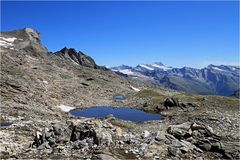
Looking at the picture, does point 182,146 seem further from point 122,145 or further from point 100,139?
point 100,139

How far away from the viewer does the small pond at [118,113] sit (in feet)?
274

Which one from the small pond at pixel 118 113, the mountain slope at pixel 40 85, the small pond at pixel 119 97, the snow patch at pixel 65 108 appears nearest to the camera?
the mountain slope at pixel 40 85

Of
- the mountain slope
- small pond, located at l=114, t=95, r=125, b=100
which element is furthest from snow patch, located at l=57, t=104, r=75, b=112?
small pond, located at l=114, t=95, r=125, b=100

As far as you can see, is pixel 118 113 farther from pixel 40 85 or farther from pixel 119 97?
pixel 119 97

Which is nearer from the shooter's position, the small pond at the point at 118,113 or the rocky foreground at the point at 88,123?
the rocky foreground at the point at 88,123

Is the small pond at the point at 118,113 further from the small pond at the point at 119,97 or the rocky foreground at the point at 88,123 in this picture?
the small pond at the point at 119,97

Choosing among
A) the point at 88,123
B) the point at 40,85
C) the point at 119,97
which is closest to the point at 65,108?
the point at 40,85

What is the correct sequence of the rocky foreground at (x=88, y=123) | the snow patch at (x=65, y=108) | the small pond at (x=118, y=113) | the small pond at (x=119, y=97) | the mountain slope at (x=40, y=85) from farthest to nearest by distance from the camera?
the small pond at (x=119, y=97) < the snow patch at (x=65, y=108) < the small pond at (x=118, y=113) < the mountain slope at (x=40, y=85) < the rocky foreground at (x=88, y=123)

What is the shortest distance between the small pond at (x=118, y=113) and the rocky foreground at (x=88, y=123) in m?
4.09

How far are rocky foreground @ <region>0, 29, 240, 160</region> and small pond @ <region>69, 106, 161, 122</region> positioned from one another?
409 centimetres

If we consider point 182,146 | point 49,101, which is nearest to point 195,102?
point 49,101

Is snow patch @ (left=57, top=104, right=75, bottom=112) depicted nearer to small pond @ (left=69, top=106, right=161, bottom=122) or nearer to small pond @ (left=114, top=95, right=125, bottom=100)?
small pond @ (left=69, top=106, right=161, bottom=122)

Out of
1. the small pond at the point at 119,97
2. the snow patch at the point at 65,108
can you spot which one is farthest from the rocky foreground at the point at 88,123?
the small pond at the point at 119,97

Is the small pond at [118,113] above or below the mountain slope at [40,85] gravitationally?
below
